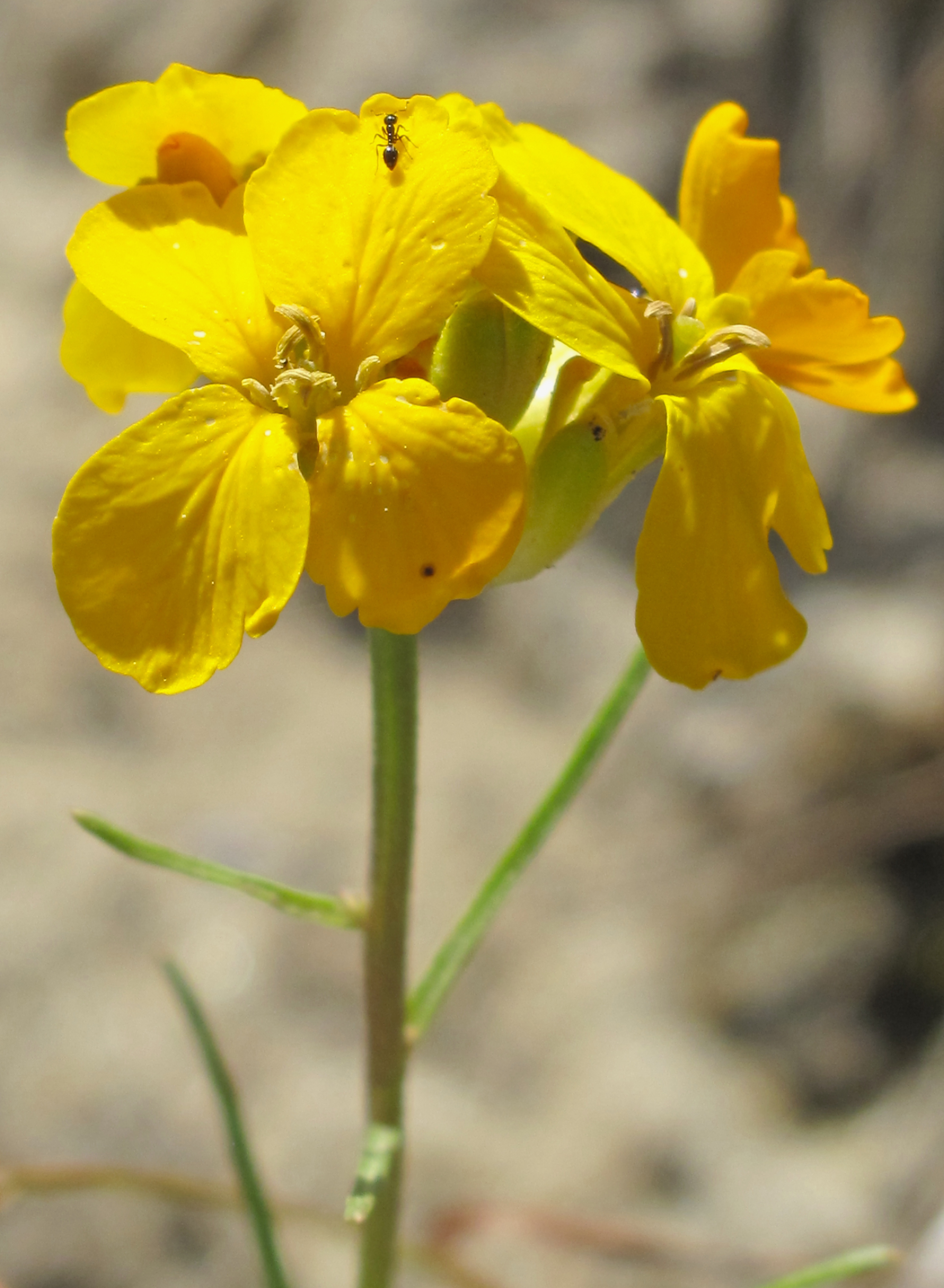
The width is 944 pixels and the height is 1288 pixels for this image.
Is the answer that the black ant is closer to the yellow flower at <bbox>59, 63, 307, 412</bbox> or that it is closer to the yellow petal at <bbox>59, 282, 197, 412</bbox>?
the yellow flower at <bbox>59, 63, 307, 412</bbox>

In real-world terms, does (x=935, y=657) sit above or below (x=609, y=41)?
below

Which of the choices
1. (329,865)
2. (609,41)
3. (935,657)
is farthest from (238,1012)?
(609,41)

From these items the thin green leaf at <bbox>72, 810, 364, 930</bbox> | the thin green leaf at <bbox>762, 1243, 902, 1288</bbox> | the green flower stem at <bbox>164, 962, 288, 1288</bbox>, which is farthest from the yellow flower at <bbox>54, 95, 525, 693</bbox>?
the thin green leaf at <bbox>762, 1243, 902, 1288</bbox>

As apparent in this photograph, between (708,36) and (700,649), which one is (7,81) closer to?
(708,36)

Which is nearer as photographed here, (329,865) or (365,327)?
(365,327)

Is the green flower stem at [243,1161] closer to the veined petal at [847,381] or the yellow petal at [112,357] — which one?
the yellow petal at [112,357]

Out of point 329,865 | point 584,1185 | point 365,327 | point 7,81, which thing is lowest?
point 584,1185

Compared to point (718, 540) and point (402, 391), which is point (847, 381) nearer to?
point (718, 540)
